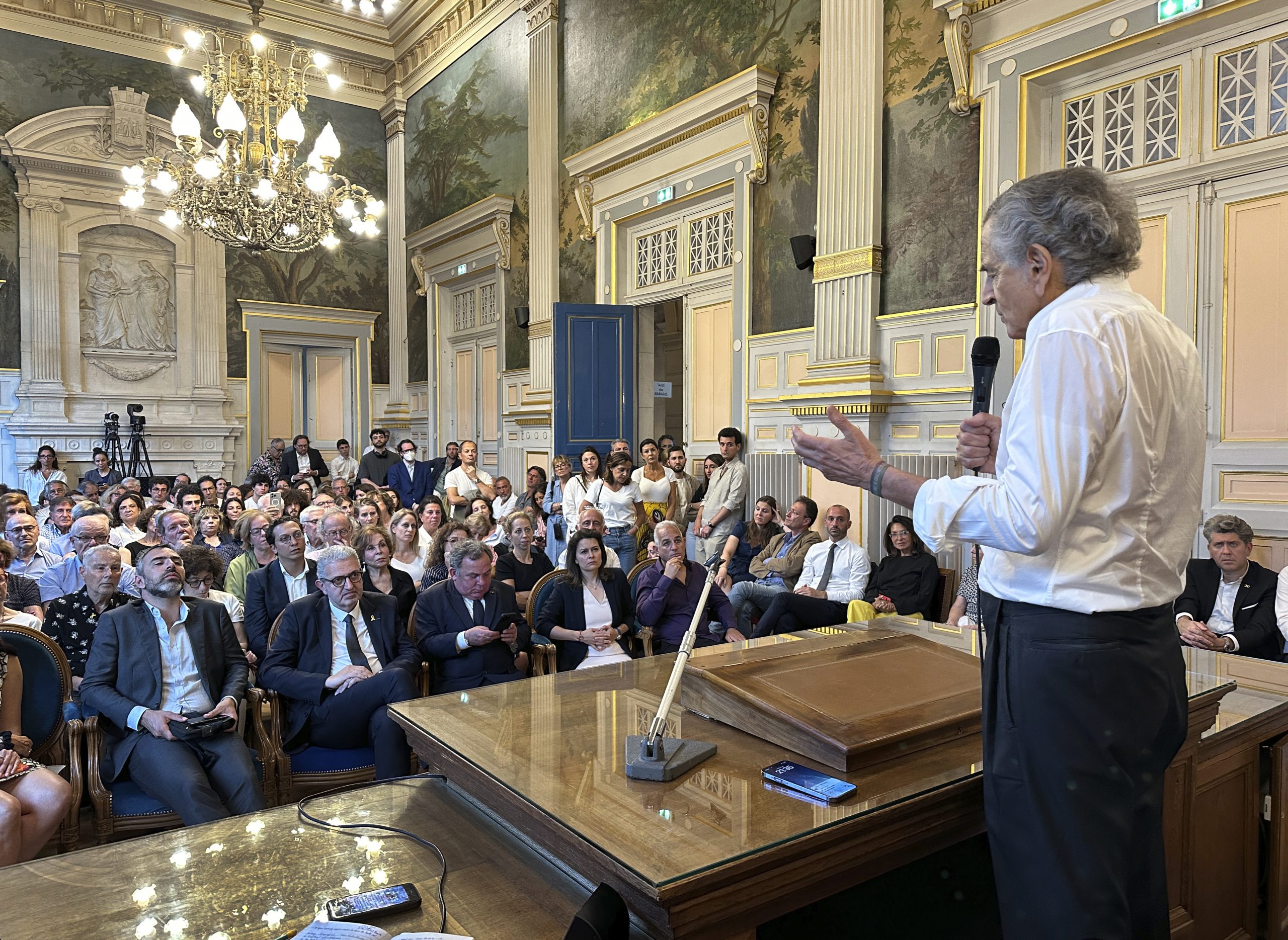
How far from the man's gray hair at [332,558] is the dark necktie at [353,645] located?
22cm

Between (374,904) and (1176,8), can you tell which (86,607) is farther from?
(1176,8)

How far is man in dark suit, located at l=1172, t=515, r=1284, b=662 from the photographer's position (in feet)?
13.6

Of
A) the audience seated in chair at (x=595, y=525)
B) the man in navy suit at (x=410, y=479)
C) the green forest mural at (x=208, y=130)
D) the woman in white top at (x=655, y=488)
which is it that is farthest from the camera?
the green forest mural at (x=208, y=130)

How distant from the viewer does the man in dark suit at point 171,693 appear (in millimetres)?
2904

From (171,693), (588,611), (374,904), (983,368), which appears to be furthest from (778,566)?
(374,904)

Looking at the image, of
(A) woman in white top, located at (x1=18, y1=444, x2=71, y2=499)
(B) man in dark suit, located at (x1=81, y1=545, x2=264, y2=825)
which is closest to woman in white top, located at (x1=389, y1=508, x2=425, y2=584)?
(B) man in dark suit, located at (x1=81, y1=545, x2=264, y2=825)

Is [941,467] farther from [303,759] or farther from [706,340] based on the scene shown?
Answer: [303,759]

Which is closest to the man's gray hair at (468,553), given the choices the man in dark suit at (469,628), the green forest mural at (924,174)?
the man in dark suit at (469,628)

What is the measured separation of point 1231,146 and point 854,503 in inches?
121

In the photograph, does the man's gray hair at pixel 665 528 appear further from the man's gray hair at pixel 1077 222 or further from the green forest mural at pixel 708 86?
the man's gray hair at pixel 1077 222

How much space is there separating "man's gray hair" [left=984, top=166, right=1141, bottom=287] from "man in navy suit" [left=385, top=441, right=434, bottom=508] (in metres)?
9.48

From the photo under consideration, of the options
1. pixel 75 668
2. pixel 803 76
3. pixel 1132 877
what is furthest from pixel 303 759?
pixel 803 76

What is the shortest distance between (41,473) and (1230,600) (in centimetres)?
1233

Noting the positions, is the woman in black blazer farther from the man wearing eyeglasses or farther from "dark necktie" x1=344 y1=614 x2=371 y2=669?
the man wearing eyeglasses
